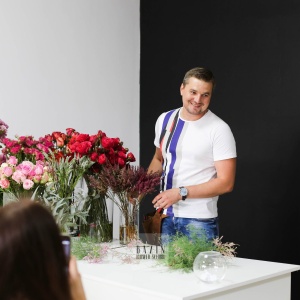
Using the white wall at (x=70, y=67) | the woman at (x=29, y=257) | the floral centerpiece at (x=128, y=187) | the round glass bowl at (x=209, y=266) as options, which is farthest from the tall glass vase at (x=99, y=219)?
the woman at (x=29, y=257)

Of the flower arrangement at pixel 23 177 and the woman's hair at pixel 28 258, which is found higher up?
the flower arrangement at pixel 23 177

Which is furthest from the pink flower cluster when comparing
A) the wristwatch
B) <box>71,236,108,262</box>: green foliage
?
the wristwatch

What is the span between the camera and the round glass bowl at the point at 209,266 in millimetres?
2307

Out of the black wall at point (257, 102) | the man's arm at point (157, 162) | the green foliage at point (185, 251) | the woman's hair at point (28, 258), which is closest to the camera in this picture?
the woman's hair at point (28, 258)

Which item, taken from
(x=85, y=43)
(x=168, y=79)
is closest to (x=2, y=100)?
(x=85, y=43)

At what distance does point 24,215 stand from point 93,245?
6.30 feet

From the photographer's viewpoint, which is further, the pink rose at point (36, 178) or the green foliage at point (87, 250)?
the pink rose at point (36, 178)

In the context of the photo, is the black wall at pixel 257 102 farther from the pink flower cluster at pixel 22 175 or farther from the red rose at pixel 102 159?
the pink flower cluster at pixel 22 175

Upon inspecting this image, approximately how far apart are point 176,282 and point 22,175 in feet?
3.24

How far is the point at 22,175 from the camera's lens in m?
2.97

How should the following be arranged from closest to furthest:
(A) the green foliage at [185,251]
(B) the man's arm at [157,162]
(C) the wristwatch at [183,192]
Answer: (A) the green foliage at [185,251]
(C) the wristwatch at [183,192]
(B) the man's arm at [157,162]

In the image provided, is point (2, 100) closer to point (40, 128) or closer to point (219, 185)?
point (40, 128)

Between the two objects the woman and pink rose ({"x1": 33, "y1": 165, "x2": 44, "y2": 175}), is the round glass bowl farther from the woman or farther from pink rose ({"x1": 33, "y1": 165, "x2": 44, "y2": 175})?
the woman

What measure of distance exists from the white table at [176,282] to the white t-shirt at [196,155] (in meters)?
0.78
